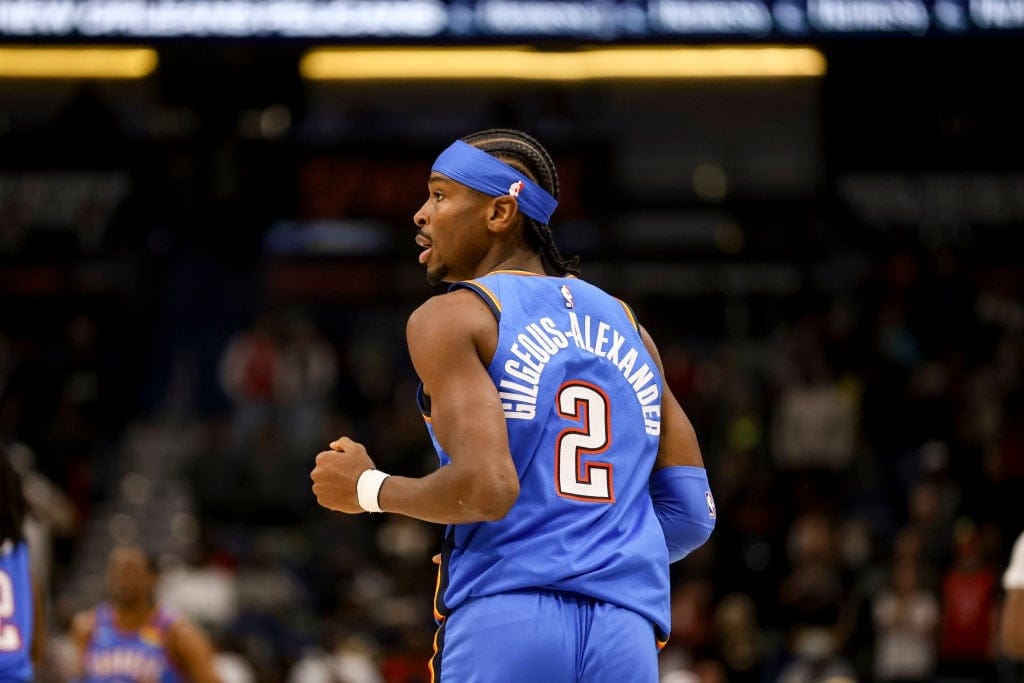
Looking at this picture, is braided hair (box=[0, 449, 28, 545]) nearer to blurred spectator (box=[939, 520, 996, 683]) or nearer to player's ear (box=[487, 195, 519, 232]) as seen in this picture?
player's ear (box=[487, 195, 519, 232])

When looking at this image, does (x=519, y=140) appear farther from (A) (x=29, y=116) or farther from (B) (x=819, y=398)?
(A) (x=29, y=116)

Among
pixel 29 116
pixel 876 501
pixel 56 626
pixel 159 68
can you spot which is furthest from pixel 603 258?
pixel 29 116

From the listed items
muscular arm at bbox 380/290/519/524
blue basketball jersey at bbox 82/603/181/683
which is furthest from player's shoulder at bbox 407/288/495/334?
blue basketball jersey at bbox 82/603/181/683

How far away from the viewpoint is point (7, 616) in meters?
4.95

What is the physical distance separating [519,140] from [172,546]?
1135cm

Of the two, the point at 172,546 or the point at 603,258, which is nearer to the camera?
the point at 172,546

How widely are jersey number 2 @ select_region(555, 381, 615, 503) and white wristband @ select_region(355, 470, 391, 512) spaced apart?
0.41 meters

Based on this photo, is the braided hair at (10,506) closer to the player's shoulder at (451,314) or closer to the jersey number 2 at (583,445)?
the player's shoulder at (451,314)

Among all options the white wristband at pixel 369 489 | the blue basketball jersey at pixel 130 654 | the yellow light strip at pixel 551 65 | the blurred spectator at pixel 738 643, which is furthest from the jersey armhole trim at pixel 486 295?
the yellow light strip at pixel 551 65

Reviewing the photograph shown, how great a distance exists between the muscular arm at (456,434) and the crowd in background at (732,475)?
747 centimetres

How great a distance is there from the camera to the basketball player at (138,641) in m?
7.92

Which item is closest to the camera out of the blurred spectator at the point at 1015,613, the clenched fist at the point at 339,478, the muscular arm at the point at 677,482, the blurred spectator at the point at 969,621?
the clenched fist at the point at 339,478

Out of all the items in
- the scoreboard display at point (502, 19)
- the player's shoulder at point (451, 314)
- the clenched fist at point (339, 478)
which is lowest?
the clenched fist at point (339, 478)

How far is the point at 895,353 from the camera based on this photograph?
48.5 ft
